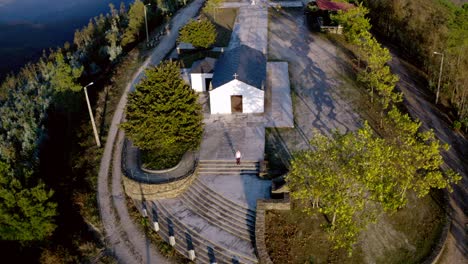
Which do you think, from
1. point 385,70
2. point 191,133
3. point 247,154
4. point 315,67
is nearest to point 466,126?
point 385,70

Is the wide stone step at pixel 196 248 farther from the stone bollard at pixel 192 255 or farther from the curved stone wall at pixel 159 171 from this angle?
the curved stone wall at pixel 159 171

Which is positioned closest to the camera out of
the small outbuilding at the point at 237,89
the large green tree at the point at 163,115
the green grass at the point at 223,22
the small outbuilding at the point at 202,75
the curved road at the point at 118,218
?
the curved road at the point at 118,218

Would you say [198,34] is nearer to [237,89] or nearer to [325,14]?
[237,89]

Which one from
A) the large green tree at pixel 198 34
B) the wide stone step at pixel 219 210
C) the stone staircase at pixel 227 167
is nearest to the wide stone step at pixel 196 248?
the wide stone step at pixel 219 210

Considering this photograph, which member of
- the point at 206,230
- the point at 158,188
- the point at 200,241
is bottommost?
the point at 200,241

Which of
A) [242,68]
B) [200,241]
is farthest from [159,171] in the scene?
[242,68]
